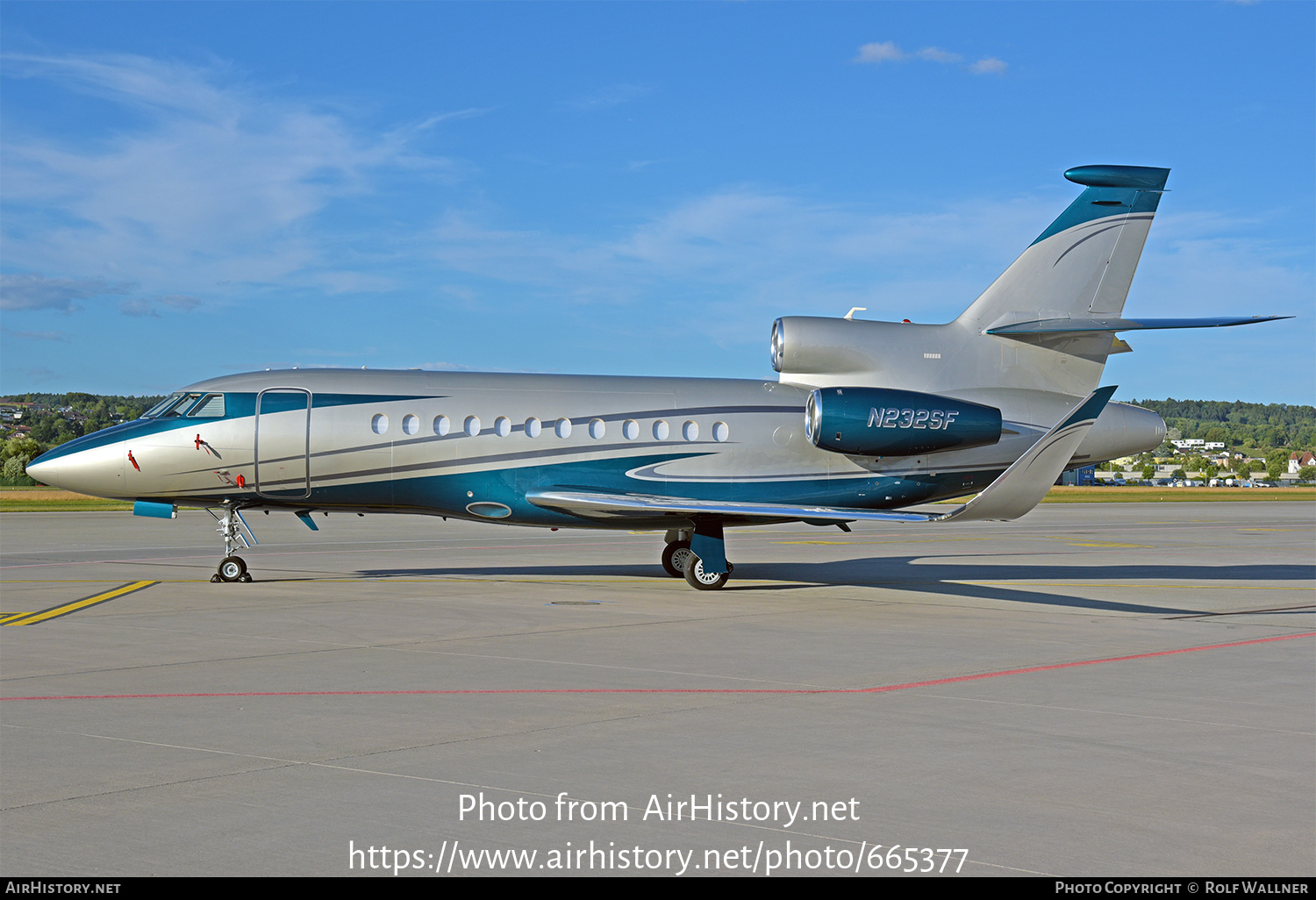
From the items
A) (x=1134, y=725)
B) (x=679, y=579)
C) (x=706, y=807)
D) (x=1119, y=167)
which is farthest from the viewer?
(x=679, y=579)

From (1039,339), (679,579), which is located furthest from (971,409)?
(679,579)

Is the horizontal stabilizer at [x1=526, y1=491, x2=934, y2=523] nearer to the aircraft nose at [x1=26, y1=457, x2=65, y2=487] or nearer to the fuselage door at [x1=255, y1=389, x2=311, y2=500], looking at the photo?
the fuselage door at [x1=255, y1=389, x2=311, y2=500]

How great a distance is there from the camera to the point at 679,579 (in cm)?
2364

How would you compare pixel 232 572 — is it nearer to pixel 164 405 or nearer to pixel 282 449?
pixel 282 449

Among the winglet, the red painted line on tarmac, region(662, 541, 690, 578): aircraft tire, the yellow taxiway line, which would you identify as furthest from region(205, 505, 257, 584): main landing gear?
the winglet

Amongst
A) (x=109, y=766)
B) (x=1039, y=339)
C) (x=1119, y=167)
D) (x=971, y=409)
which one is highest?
(x=1119, y=167)

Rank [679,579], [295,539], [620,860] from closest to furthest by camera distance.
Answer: [620,860] → [679,579] → [295,539]

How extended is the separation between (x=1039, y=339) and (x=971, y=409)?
2.07 metres

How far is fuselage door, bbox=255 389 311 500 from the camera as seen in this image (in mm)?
20984

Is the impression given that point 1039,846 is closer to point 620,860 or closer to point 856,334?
point 620,860

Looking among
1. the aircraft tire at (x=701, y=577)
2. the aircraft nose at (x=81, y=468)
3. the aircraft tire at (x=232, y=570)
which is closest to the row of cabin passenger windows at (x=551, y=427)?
the aircraft tire at (x=701, y=577)

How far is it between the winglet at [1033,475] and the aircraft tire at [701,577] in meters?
Result: 5.48

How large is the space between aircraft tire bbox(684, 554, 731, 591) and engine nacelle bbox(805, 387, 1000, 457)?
311 centimetres

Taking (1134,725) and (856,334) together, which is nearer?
(1134,725)
